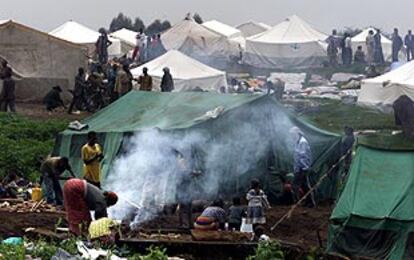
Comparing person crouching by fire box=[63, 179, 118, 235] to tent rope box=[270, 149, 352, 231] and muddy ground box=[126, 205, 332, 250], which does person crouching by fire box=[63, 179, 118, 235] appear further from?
tent rope box=[270, 149, 352, 231]

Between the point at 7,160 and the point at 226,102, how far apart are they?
16.6 feet

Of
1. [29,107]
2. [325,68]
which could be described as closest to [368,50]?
[325,68]

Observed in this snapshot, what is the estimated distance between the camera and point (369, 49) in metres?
43.8

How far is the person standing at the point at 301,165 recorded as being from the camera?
19.7 meters

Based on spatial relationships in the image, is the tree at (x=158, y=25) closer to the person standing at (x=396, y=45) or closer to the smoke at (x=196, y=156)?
the person standing at (x=396, y=45)

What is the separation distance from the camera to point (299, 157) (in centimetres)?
1973

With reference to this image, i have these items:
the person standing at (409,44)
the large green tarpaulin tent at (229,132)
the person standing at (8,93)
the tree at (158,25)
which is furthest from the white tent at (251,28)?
the large green tarpaulin tent at (229,132)

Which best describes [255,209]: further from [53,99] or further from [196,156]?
[53,99]

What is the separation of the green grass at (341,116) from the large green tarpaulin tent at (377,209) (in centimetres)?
1126

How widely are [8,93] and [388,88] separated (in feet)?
32.3

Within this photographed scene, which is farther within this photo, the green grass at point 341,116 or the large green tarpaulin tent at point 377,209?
the green grass at point 341,116

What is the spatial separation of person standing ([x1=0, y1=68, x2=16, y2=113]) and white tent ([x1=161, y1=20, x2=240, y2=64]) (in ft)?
59.9

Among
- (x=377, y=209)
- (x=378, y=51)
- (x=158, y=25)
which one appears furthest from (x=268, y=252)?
(x=158, y=25)

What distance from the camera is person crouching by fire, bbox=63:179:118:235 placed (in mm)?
14500
